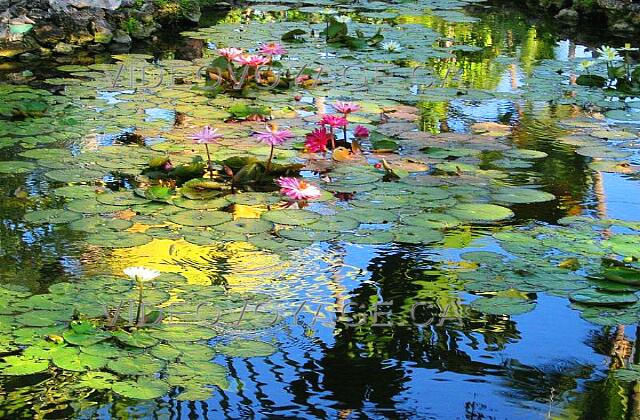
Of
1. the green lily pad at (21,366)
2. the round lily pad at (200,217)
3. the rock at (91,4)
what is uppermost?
the rock at (91,4)

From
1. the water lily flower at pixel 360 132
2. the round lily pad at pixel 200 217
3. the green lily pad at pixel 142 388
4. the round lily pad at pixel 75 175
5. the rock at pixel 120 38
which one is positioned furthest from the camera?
the rock at pixel 120 38

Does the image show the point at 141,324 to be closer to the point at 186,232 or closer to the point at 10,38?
the point at 186,232

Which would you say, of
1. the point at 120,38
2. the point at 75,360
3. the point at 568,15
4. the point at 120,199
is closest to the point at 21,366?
the point at 75,360

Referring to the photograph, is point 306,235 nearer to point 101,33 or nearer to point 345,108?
point 345,108

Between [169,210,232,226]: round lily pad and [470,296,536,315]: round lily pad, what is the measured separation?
125 centimetres

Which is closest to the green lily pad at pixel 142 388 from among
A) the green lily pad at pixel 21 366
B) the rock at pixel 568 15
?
the green lily pad at pixel 21 366

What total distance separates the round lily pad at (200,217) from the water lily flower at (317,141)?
1065 mm

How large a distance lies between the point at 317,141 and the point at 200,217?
1.18m

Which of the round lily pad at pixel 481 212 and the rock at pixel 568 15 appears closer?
the round lily pad at pixel 481 212

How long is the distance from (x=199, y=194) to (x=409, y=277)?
4.10 feet

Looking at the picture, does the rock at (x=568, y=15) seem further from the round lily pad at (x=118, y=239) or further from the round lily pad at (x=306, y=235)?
the round lily pad at (x=118, y=239)

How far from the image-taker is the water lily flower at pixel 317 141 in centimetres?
529

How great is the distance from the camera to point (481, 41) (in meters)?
9.48

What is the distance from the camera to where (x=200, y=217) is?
4301mm
